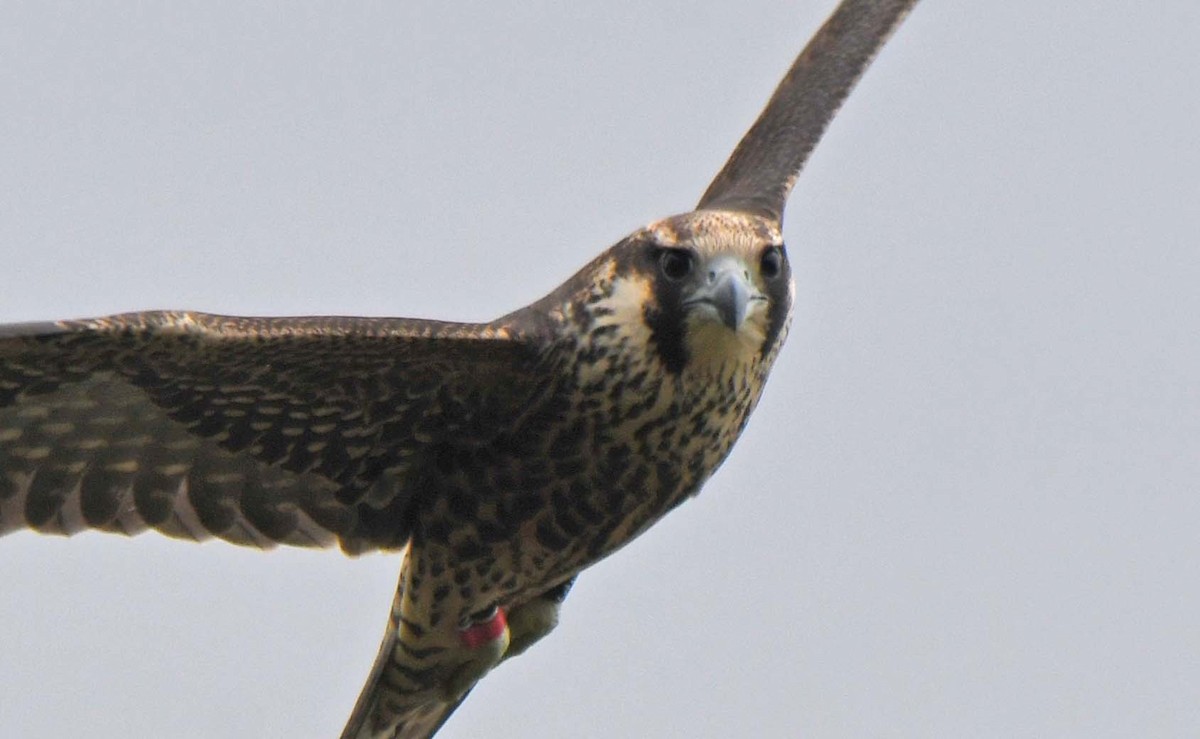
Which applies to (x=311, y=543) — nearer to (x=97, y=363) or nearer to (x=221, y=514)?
(x=221, y=514)

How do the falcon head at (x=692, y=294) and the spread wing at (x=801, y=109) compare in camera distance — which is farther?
the spread wing at (x=801, y=109)

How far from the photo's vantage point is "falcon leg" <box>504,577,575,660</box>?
906 cm

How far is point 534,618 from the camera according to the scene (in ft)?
29.8

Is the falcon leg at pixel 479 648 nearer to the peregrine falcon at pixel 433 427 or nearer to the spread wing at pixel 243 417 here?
the peregrine falcon at pixel 433 427

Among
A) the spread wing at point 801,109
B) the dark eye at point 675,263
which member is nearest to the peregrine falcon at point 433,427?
the dark eye at point 675,263

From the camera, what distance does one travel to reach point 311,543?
888cm

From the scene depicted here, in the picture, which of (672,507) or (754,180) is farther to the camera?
(754,180)

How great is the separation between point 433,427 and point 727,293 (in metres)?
1.21

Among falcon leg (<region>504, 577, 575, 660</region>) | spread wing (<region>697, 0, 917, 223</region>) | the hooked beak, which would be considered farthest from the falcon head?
falcon leg (<region>504, 577, 575, 660</region>)

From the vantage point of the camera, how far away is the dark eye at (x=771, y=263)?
8.04 m

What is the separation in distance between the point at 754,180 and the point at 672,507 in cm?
167

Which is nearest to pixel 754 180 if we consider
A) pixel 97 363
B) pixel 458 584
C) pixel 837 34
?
pixel 837 34

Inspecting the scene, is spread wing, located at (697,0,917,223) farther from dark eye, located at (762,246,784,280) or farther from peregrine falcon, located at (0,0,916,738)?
dark eye, located at (762,246,784,280)

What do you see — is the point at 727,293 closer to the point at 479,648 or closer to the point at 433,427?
the point at 433,427
